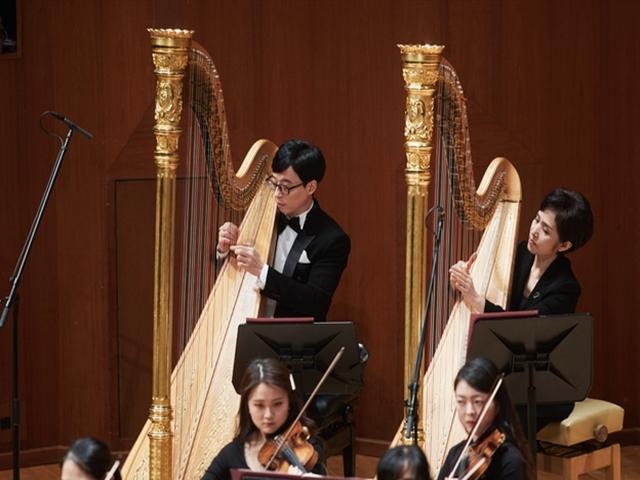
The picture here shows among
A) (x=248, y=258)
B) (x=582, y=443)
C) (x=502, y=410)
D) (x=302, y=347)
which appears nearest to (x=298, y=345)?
(x=302, y=347)

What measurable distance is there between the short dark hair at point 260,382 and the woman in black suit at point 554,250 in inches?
40.8

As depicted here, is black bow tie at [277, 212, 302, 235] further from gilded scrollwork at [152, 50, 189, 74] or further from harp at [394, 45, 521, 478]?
gilded scrollwork at [152, 50, 189, 74]

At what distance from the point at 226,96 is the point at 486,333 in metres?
2.32

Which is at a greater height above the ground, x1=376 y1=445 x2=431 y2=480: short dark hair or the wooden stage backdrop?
the wooden stage backdrop

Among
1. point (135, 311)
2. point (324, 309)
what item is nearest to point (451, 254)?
point (324, 309)

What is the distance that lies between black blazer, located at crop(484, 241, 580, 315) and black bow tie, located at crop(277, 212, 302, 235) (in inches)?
30.3

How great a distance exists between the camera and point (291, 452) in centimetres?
378

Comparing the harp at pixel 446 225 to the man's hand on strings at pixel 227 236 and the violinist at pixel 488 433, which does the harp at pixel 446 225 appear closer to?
the violinist at pixel 488 433

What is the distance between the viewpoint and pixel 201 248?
501cm

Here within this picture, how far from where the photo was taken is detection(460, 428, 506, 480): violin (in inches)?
144

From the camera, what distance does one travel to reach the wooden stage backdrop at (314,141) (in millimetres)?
5910

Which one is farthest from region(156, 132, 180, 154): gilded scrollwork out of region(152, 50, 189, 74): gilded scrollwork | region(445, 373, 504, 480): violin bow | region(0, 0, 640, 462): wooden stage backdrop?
region(0, 0, 640, 462): wooden stage backdrop

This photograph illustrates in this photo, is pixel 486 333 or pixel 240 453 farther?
pixel 486 333

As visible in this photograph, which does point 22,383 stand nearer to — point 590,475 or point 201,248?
point 201,248
